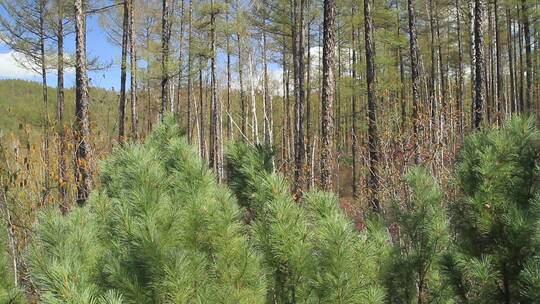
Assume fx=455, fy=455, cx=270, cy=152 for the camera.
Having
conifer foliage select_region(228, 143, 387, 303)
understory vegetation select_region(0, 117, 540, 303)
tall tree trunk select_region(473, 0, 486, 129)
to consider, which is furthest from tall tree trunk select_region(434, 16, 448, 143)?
conifer foliage select_region(228, 143, 387, 303)

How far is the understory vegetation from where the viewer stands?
176 cm

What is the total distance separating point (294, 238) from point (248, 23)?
705 inches

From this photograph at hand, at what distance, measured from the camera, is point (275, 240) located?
2.05 m

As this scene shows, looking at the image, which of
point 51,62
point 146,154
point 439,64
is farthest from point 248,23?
point 146,154

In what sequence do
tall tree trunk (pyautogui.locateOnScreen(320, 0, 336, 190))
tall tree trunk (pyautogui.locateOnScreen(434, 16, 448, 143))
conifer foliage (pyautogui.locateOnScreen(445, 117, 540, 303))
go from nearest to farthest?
1. conifer foliage (pyautogui.locateOnScreen(445, 117, 540, 303))
2. tall tree trunk (pyautogui.locateOnScreen(434, 16, 448, 143))
3. tall tree trunk (pyautogui.locateOnScreen(320, 0, 336, 190))

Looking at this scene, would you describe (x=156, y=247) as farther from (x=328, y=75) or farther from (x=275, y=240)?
(x=328, y=75)

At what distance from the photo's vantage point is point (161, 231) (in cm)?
185

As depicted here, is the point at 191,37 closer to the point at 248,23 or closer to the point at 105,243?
the point at 248,23

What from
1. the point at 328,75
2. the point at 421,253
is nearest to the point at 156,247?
the point at 421,253

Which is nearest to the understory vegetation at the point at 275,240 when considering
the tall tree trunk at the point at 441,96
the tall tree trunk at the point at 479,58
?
the tall tree trunk at the point at 441,96

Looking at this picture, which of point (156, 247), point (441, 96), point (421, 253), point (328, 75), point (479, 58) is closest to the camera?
point (156, 247)

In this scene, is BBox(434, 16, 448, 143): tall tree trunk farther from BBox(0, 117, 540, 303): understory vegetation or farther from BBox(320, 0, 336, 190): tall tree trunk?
BBox(0, 117, 540, 303): understory vegetation

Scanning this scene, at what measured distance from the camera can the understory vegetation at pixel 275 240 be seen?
5.78 feet

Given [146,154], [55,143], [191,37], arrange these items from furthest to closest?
[191,37]
[55,143]
[146,154]
